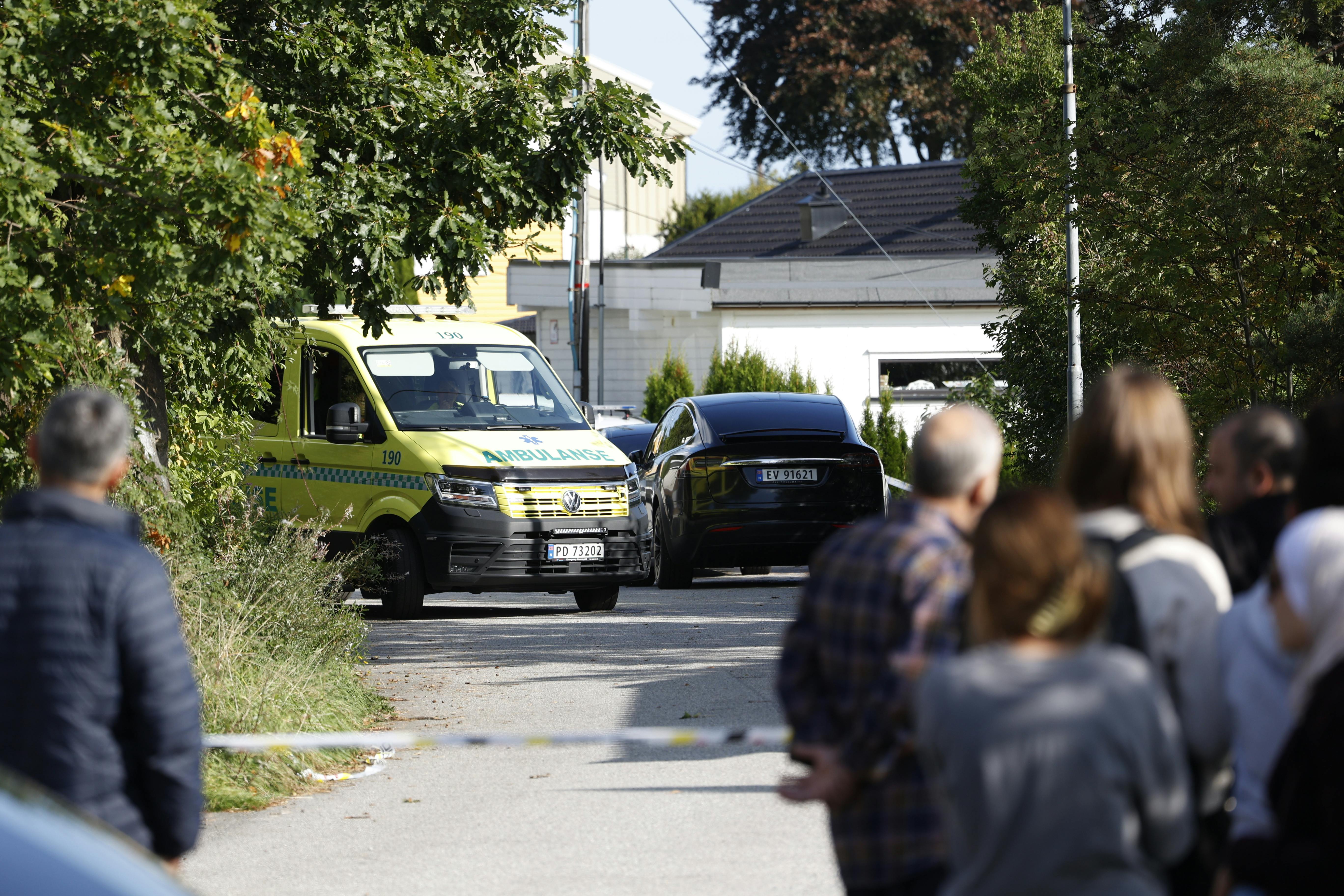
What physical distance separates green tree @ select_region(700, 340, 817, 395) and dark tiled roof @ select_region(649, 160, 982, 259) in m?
6.49

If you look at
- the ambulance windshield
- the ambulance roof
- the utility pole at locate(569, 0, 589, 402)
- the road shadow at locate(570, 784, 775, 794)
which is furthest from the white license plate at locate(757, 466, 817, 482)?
the utility pole at locate(569, 0, 589, 402)

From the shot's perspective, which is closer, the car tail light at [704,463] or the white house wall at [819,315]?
the car tail light at [704,463]

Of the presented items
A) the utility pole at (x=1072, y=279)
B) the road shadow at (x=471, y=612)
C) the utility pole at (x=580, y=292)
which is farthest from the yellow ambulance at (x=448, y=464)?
the utility pole at (x=580, y=292)

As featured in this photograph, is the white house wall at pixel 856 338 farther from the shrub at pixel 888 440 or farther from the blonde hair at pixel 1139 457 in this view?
the blonde hair at pixel 1139 457

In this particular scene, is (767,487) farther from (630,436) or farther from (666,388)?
(666,388)

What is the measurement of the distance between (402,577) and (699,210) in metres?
49.3

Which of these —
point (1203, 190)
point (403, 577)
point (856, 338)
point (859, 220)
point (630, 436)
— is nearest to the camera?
point (1203, 190)

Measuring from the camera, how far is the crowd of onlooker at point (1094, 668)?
113 inches

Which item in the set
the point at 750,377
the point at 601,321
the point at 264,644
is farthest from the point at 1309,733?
the point at 601,321

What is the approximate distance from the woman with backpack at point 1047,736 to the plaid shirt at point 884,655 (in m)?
0.56

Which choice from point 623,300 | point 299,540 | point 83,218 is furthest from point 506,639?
point 623,300

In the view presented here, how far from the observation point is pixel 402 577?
13344 mm

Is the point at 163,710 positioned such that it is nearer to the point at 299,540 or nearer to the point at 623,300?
the point at 299,540

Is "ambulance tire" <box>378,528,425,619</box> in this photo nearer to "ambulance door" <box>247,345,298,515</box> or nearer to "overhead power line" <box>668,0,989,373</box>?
"ambulance door" <box>247,345,298,515</box>
